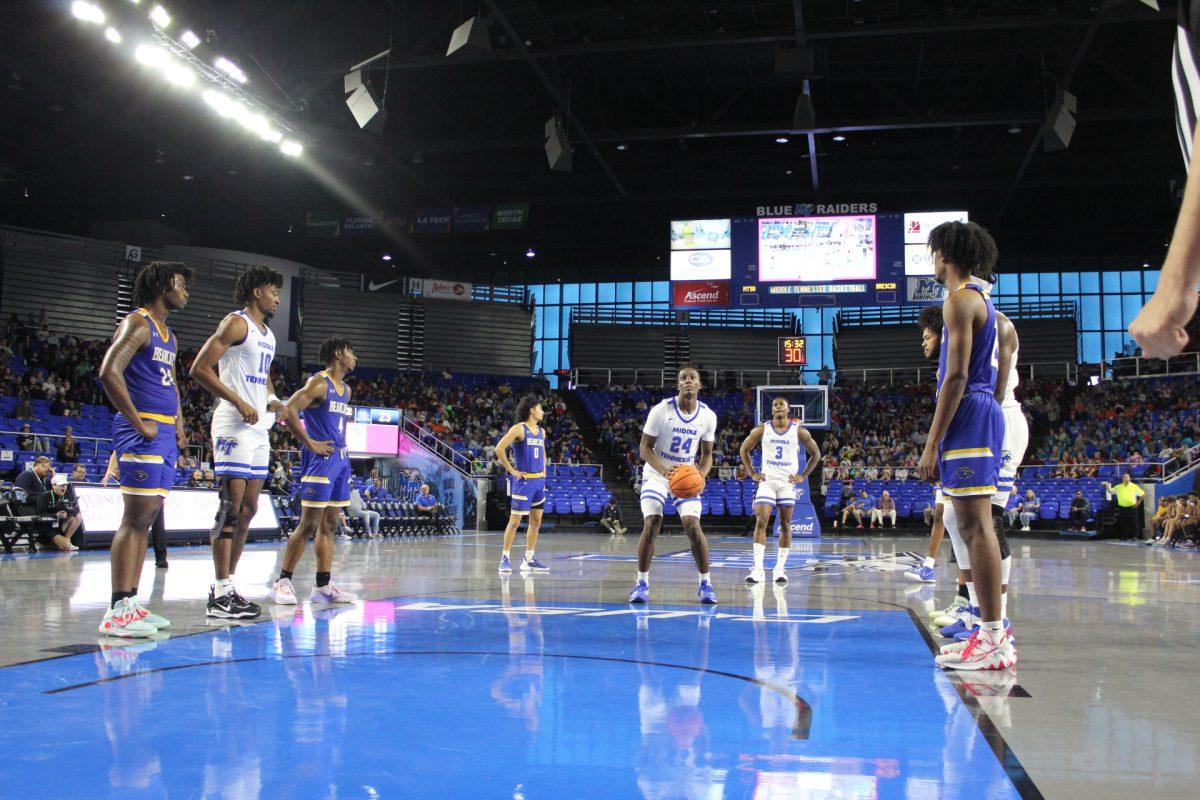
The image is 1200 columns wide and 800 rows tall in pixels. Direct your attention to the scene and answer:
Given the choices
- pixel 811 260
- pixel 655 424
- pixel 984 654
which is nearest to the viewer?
pixel 984 654

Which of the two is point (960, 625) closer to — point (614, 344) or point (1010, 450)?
point (1010, 450)

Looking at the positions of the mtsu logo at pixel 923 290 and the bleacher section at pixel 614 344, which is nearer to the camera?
the mtsu logo at pixel 923 290

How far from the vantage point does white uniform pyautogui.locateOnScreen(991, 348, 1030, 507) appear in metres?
5.57

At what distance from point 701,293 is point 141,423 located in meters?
21.1

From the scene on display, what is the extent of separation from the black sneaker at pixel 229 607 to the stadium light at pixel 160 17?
14.1 meters

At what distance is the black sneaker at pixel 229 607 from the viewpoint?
5.61m

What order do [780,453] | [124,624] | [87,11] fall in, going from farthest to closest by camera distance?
1. [87,11]
2. [780,453]
3. [124,624]

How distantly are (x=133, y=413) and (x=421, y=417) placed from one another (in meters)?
25.8

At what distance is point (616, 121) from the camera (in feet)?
91.9

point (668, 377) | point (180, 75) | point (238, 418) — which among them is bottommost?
point (238, 418)

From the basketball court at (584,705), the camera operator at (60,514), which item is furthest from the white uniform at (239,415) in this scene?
the camera operator at (60,514)

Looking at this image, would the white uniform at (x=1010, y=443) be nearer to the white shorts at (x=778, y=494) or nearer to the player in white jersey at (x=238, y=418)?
the white shorts at (x=778, y=494)

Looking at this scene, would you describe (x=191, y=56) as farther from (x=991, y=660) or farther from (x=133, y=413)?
(x=991, y=660)

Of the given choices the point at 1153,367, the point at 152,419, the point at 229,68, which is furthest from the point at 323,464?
the point at 1153,367
